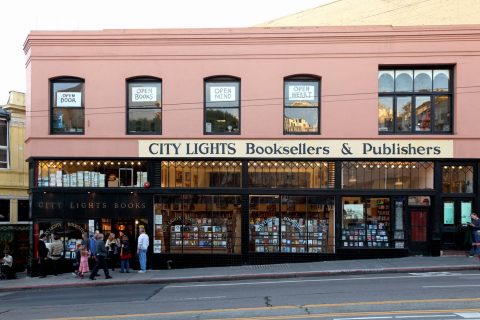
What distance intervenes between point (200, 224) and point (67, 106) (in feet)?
21.4

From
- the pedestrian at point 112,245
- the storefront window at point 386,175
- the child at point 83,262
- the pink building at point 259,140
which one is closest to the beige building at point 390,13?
the pink building at point 259,140

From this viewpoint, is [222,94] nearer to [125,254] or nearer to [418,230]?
[125,254]

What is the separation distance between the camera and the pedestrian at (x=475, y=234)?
1972cm

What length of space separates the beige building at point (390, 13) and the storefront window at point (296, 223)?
9.27 meters

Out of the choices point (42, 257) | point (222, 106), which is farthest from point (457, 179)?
point (42, 257)

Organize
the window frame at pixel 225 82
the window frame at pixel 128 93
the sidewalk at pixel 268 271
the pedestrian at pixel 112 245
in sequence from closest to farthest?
the sidewalk at pixel 268 271
the pedestrian at pixel 112 245
the window frame at pixel 225 82
the window frame at pixel 128 93

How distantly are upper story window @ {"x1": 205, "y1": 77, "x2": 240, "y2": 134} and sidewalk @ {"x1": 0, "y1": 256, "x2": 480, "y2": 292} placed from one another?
16.5 feet

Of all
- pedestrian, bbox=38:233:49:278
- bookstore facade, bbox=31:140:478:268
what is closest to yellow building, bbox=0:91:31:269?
pedestrian, bbox=38:233:49:278

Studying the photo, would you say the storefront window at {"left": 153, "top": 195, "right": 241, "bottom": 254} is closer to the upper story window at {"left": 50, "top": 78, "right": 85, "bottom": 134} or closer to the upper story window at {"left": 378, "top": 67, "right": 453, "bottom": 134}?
the upper story window at {"left": 50, "top": 78, "right": 85, "bottom": 134}

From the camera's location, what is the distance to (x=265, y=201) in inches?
828

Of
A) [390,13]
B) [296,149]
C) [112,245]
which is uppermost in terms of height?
[390,13]

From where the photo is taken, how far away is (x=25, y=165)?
28328 mm

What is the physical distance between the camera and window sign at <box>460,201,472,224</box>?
20.7 m

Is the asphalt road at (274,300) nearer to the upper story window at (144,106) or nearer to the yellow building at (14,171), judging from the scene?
the upper story window at (144,106)
